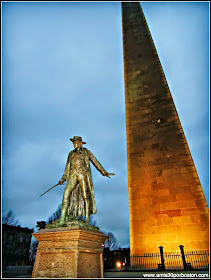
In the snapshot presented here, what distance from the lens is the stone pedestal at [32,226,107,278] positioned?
→ 486 cm

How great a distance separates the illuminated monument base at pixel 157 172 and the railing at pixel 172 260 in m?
0.35

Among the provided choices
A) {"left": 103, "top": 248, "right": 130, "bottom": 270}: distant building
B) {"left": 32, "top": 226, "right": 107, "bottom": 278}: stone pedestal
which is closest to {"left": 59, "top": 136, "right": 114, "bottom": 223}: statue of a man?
{"left": 32, "top": 226, "right": 107, "bottom": 278}: stone pedestal

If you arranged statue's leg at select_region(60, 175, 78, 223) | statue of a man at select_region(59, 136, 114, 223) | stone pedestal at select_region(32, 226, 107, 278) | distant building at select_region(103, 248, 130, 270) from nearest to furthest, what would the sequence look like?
stone pedestal at select_region(32, 226, 107, 278), statue's leg at select_region(60, 175, 78, 223), statue of a man at select_region(59, 136, 114, 223), distant building at select_region(103, 248, 130, 270)

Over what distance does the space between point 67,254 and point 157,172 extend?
367 inches

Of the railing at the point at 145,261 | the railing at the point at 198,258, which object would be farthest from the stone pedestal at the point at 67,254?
the railing at the point at 198,258

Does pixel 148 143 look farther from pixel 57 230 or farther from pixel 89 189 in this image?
pixel 57 230

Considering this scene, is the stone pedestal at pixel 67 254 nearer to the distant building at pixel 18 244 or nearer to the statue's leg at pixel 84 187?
the statue's leg at pixel 84 187

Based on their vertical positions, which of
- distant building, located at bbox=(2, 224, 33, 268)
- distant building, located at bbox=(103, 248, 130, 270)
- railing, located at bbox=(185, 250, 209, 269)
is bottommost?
distant building, located at bbox=(2, 224, 33, 268)

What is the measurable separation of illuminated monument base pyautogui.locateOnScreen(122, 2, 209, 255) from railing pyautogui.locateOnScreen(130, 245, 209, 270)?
354mm

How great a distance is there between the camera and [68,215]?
243 inches

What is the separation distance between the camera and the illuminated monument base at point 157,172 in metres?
11.2

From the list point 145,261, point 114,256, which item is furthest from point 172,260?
point 114,256

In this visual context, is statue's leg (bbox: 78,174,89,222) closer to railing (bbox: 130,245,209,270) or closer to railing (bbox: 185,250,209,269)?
railing (bbox: 130,245,209,270)

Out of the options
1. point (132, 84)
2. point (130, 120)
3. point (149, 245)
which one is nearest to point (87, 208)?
point (149, 245)
